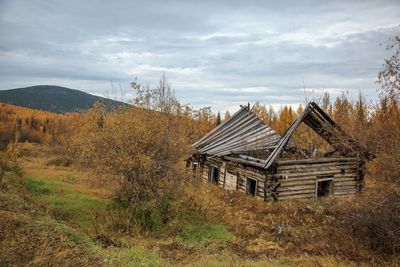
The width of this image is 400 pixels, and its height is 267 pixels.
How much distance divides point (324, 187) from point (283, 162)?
13.3 feet

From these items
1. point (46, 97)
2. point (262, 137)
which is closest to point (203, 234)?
point (262, 137)

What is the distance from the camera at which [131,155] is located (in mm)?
10953

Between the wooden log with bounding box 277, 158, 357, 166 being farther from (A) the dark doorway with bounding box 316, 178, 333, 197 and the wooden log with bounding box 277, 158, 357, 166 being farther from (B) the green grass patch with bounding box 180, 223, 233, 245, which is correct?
(B) the green grass patch with bounding box 180, 223, 233, 245

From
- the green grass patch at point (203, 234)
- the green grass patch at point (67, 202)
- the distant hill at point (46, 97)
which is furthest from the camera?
the distant hill at point (46, 97)

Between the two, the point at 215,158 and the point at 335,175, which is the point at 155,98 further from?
the point at 335,175

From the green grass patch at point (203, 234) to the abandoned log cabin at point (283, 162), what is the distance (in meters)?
3.13

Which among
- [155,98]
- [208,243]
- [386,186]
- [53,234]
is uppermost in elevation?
[155,98]

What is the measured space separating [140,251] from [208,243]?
8.96 ft

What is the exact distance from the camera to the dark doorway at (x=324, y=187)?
56.4ft

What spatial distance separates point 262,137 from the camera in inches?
776

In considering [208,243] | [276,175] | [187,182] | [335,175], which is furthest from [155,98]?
[335,175]

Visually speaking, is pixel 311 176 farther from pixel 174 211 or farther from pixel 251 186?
pixel 174 211

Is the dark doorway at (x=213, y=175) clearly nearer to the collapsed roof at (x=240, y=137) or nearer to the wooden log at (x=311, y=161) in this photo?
the collapsed roof at (x=240, y=137)

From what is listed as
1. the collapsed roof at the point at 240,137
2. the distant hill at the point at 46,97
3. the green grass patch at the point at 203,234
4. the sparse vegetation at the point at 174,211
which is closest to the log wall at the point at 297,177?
the sparse vegetation at the point at 174,211
